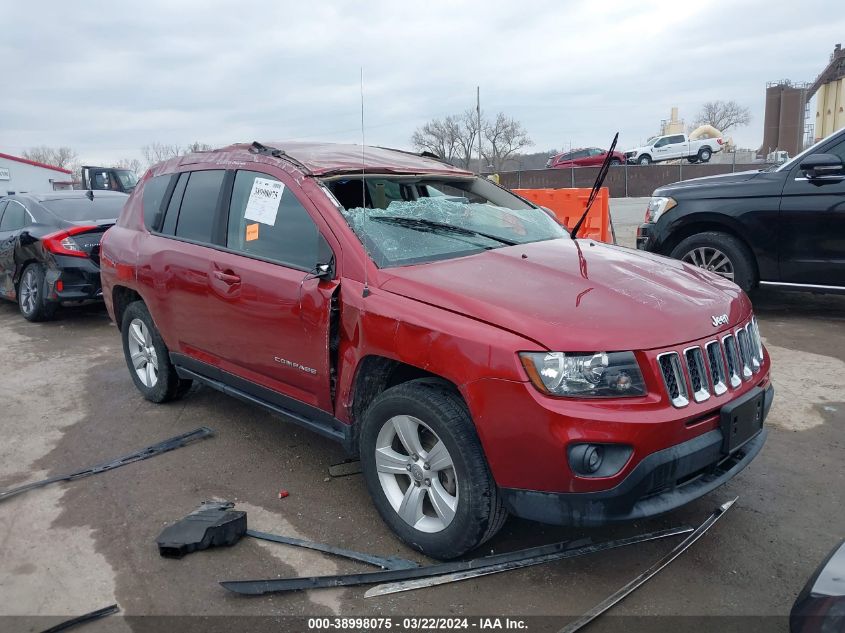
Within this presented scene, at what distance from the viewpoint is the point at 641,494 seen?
8.42ft

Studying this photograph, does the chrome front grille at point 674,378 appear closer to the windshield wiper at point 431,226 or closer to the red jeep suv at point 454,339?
the red jeep suv at point 454,339

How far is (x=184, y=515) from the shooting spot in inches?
140

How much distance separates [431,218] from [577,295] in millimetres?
1147

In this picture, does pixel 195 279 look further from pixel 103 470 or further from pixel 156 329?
pixel 103 470

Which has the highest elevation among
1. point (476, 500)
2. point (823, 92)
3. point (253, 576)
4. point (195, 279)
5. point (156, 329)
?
point (823, 92)

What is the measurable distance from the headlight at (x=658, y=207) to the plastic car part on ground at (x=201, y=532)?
5.70 metres

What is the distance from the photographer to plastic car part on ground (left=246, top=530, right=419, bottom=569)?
300cm

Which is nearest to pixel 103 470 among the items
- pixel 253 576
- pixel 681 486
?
pixel 253 576

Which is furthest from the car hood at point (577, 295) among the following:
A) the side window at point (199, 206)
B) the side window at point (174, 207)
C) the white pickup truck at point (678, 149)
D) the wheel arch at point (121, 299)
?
the white pickup truck at point (678, 149)

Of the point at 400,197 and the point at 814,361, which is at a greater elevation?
the point at 400,197

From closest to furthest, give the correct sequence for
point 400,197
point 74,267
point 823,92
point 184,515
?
point 184,515 < point 400,197 < point 74,267 < point 823,92

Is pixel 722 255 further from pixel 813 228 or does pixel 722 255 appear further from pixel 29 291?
pixel 29 291

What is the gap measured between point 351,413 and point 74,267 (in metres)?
5.95

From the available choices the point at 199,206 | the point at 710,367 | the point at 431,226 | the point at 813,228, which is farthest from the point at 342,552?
the point at 813,228
